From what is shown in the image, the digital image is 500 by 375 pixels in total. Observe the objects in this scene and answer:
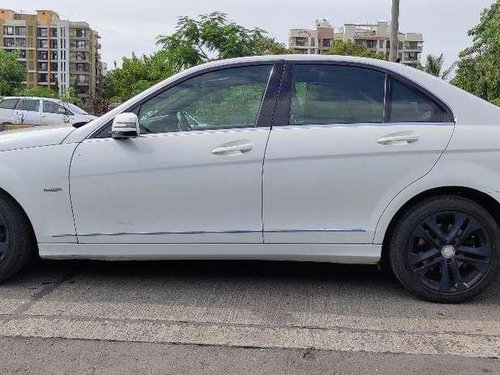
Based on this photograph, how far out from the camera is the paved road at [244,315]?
327cm

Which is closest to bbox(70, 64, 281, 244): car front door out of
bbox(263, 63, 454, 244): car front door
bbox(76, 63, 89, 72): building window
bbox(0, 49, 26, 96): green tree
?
bbox(263, 63, 454, 244): car front door

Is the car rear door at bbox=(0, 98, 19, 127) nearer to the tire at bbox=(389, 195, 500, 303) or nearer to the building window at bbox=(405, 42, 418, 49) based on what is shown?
the tire at bbox=(389, 195, 500, 303)

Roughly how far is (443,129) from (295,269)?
161 cm

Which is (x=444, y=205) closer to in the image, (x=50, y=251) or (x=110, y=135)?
(x=110, y=135)

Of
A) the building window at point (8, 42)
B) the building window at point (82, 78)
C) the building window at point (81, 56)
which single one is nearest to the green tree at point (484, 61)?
the building window at point (82, 78)

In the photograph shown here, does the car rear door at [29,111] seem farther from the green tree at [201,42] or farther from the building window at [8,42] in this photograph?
the building window at [8,42]

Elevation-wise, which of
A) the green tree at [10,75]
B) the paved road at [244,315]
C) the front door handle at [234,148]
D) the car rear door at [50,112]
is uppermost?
the green tree at [10,75]

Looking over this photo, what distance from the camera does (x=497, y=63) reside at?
23.0 metres

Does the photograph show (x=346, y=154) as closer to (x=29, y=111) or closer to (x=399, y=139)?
(x=399, y=139)

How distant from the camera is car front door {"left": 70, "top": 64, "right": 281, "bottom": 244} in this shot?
3852mm

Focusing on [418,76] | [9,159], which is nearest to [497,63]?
[418,76]

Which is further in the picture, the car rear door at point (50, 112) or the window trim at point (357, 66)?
the car rear door at point (50, 112)

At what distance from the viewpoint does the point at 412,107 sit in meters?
3.93

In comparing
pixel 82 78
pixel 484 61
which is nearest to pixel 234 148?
pixel 484 61
